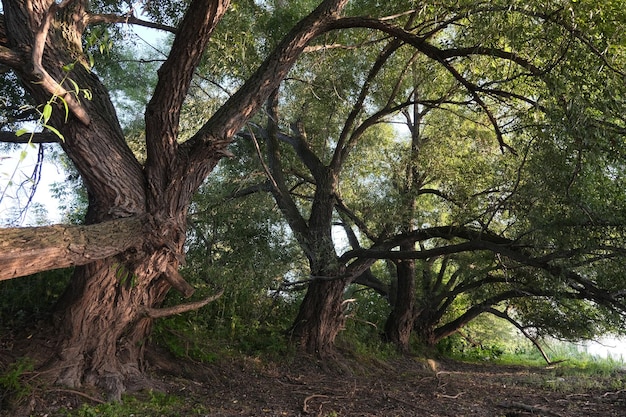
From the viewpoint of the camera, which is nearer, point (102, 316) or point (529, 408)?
point (102, 316)

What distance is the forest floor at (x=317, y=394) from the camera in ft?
15.5

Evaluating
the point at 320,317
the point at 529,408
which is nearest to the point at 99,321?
the point at 320,317

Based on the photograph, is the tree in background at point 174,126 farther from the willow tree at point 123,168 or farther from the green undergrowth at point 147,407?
the green undergrowth at point 147,407

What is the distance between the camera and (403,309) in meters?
12.2

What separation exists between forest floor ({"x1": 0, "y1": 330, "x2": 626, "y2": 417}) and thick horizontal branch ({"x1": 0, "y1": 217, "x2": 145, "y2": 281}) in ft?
4.56

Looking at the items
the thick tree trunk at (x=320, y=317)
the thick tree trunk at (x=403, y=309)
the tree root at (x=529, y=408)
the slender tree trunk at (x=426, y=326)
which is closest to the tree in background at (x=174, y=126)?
the tree root at (x=529, y=408)

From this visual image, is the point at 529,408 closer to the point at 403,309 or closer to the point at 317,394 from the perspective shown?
the point at 317,394

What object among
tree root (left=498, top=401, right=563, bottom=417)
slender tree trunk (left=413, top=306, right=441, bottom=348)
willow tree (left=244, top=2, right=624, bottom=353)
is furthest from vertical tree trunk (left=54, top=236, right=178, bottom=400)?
slender tree trunk (left=413, top=306, right=441, bottom=348)

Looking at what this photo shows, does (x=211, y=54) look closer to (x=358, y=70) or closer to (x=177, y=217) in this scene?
(x=177, y=217)

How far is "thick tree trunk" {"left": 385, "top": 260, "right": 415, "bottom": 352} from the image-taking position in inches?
476

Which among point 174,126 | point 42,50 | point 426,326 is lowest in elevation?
point 426,326

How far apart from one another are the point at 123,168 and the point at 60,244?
4.57 ft

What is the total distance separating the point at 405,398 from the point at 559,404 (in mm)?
2104

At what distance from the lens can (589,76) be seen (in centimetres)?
491
